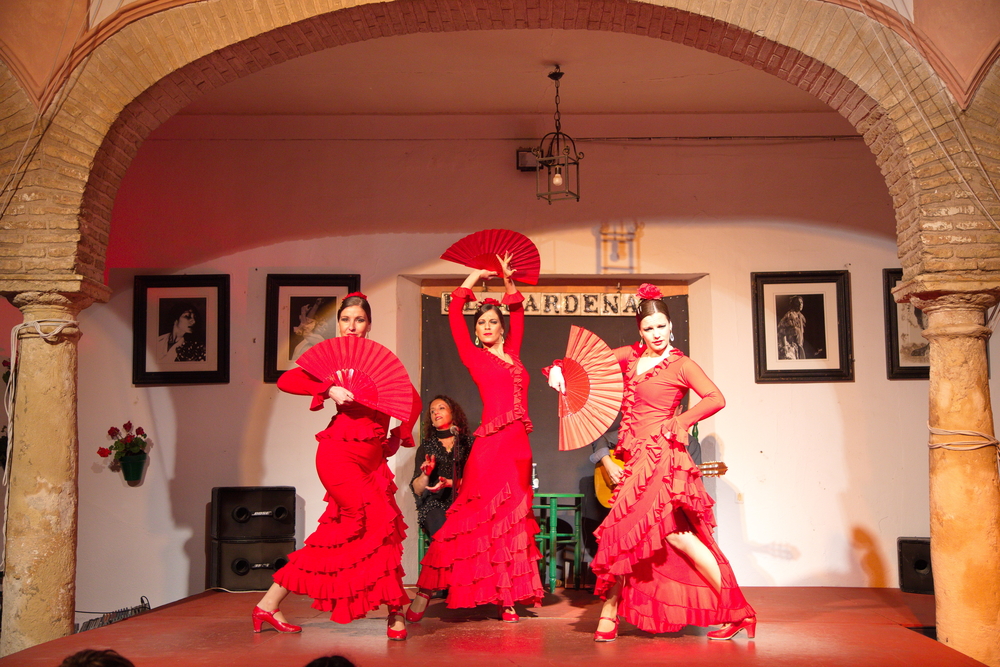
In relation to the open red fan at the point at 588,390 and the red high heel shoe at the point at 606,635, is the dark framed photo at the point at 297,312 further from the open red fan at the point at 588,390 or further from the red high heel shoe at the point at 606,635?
the red high heel shoe at the point at 606,635

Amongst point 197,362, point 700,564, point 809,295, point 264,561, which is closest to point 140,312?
point 197,362

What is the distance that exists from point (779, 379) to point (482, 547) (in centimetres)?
302

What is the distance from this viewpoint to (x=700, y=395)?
4016 mm

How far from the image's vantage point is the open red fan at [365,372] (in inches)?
160

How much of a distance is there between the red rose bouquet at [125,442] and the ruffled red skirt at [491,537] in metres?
2.85

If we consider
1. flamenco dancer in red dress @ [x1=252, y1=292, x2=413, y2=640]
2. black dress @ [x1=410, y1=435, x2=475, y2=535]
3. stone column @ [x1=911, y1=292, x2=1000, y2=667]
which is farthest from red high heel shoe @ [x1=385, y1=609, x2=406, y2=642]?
stone column @ [x1=911, y1=292, x2=1000, y2=667]

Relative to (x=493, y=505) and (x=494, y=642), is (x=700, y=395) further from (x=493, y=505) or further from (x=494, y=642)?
(x=494, y=642)

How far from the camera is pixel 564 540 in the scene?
595 cm

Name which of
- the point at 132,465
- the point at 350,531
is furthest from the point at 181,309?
the point at 350,531

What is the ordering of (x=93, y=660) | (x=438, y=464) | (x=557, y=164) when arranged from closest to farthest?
(x=93, y=660) < (x=438, y=464) < (x=557, y=164)

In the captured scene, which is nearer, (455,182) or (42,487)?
(42,487)

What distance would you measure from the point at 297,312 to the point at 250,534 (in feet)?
5.48

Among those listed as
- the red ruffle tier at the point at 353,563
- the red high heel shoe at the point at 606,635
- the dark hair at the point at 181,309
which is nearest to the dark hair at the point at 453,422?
the red ruffle tier at the point at 353,563

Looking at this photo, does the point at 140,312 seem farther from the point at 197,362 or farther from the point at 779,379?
the point at 779,379
